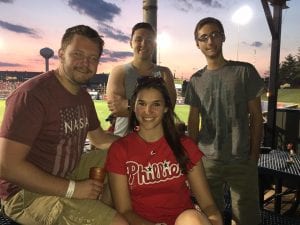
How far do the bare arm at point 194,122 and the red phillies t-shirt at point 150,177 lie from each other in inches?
37.8

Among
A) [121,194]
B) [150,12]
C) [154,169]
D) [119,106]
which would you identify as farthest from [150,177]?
[150,12]

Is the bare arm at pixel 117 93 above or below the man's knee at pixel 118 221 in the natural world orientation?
above

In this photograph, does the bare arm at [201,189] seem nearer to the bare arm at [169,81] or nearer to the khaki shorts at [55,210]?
the khaki shorts at [55,210]

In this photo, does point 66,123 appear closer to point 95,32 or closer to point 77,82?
point 77,82

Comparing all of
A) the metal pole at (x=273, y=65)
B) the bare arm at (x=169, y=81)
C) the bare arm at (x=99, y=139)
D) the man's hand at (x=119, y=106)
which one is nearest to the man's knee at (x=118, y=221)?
the bare arm at (x=99, y=139)

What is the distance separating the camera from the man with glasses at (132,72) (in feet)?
11.6

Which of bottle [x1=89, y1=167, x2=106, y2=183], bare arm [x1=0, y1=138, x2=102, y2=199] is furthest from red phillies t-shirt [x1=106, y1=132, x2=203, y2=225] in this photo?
bare arm [x1=0, y1=138, x2=102, y2=199]

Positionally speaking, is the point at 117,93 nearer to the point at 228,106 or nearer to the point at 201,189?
the point at 228,106

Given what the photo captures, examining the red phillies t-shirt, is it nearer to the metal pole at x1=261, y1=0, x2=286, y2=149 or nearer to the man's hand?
the man's hand

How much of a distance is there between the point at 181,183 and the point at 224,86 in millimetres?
1077

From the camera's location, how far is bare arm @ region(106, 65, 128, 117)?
342cm

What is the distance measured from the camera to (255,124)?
331 cm

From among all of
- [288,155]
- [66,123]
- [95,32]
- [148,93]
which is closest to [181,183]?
[148,93]

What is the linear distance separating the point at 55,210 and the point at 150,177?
2.31 ft
